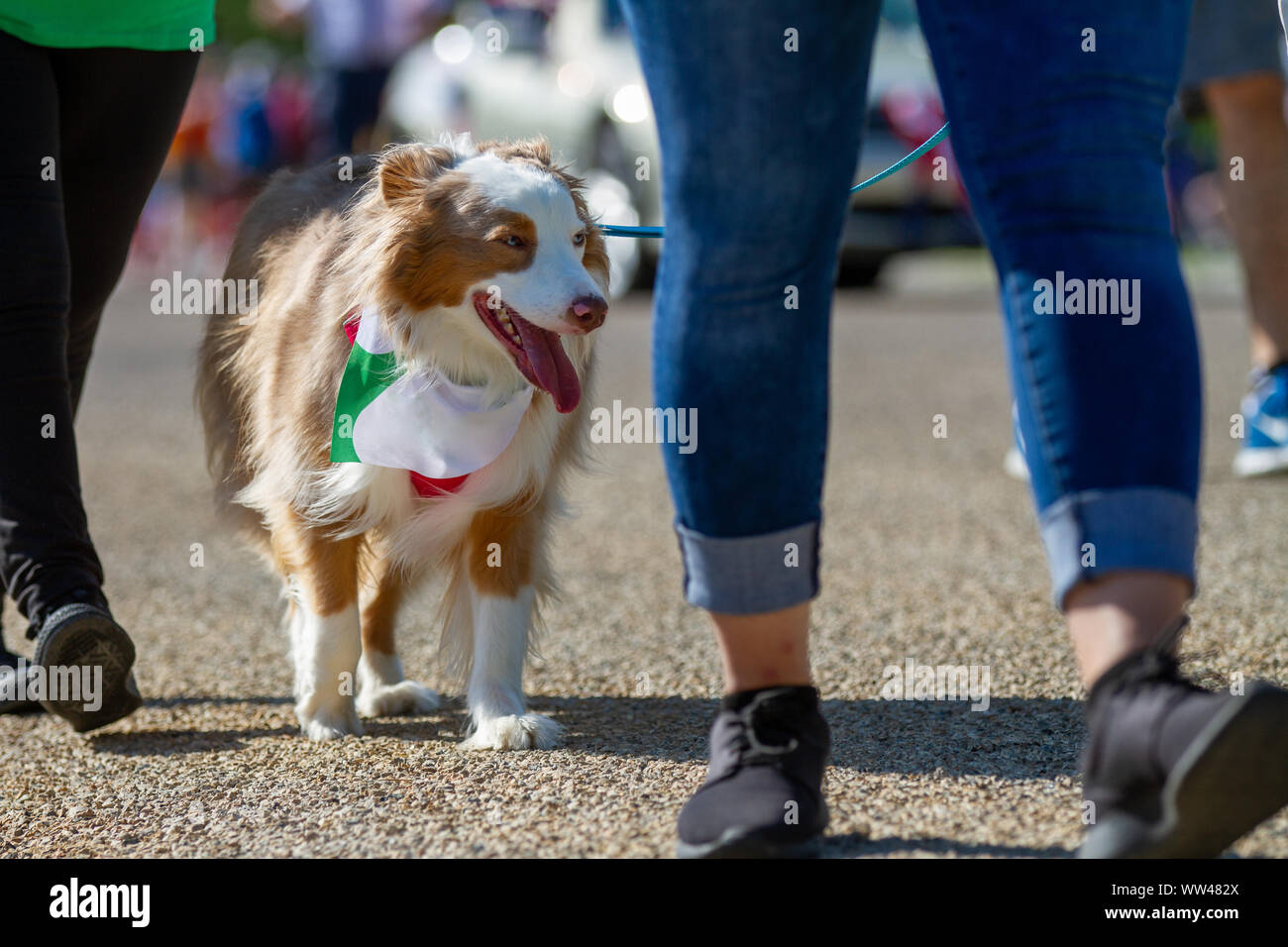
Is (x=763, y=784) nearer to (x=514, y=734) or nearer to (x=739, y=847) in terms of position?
(x=739, y=847)

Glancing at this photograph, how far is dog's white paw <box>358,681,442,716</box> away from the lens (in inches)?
140

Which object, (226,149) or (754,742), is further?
(226,149)

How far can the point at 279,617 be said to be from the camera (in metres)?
4.43

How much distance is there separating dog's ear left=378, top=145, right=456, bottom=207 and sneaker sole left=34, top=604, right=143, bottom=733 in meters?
1.01

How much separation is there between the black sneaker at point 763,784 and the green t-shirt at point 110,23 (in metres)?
1.98

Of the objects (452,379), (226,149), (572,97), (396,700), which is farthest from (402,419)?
(226,149)

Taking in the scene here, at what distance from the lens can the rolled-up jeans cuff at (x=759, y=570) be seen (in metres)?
2.07

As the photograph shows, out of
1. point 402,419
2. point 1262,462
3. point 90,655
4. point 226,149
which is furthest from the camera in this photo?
point 226,149

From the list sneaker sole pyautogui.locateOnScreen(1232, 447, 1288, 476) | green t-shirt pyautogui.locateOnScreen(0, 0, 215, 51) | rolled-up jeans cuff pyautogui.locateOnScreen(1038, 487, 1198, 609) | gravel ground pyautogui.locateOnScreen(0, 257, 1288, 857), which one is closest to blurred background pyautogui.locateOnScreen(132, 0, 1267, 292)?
gravel ground pyautogui.locateOnScreen(0, 257, 1288, 857)

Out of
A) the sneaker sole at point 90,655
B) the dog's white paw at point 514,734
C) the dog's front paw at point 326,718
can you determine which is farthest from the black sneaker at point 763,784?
the sneaker sole at point 90,655

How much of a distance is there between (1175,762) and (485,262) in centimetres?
183

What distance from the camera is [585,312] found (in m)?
3.04

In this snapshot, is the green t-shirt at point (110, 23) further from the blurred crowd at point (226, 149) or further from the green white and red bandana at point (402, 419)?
the blurred crowd at point (226, 149)
